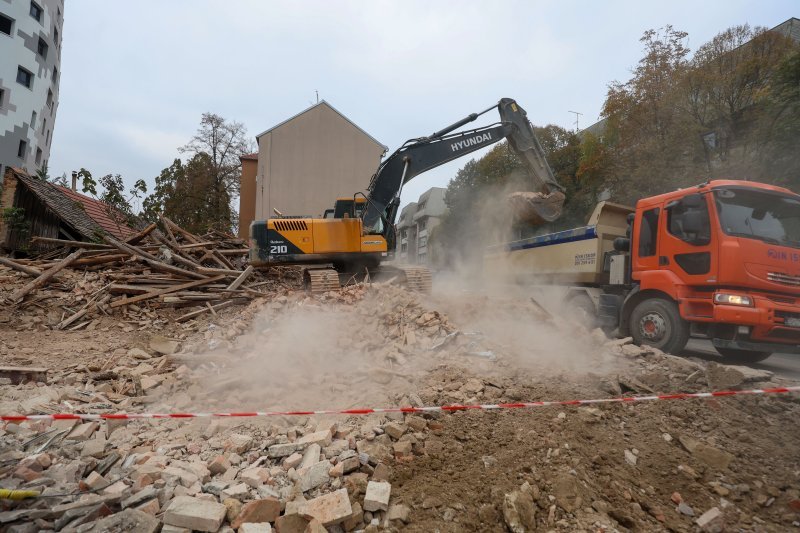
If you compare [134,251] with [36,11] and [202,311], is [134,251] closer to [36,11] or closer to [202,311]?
[202,311]

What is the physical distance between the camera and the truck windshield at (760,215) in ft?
20.8

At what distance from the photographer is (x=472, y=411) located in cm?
395

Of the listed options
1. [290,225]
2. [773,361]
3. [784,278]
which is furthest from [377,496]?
[773,361]

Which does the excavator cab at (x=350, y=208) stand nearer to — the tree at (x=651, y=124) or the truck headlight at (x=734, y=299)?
the truck headlight at (x=734, y=299)

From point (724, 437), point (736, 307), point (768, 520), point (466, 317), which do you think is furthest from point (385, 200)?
point (768, 520)

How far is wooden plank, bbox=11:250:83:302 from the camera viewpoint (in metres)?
8.66

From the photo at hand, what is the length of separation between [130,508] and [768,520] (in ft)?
13.2

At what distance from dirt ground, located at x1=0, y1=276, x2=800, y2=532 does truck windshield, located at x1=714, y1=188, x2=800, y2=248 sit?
2.34 m

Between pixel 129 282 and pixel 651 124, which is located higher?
pixel 651 124

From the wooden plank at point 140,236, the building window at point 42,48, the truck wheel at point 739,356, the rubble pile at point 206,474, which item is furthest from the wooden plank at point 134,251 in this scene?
the building window at point 42,48

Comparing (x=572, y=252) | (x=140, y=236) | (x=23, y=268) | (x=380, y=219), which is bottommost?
(x=23, y=268)

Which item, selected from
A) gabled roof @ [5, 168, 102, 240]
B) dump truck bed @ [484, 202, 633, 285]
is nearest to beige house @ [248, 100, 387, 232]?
gabled roof @ [5, 168, 102, 240]

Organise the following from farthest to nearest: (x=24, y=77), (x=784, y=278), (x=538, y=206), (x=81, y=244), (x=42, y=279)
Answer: (x=24, y=77), (x=81, y=244), (x=538, y=206), (x=42, y=279), (x=784, y=278)

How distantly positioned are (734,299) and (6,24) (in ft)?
119
